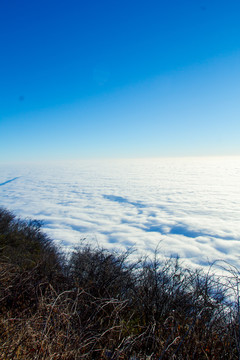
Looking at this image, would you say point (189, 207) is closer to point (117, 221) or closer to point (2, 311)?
A: point (117, 221)

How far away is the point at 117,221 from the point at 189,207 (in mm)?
17761

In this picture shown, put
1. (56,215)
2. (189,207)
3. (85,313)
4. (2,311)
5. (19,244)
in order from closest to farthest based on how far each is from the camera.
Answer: (85,313) < (2,311) < (19,244) < (56,215) < (189,207)

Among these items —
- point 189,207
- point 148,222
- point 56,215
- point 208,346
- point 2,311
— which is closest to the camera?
point 208,346

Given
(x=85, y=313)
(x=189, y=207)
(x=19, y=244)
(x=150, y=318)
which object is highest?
(x=85, y=313)

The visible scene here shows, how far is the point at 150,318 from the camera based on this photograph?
3.64 metres

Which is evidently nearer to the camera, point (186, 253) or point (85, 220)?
point (186, 253)

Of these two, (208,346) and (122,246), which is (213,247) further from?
(208,346)

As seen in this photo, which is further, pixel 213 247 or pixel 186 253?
pixel 213 247

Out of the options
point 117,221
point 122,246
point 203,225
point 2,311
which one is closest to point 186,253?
point 122,246

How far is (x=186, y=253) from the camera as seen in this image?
60.3ft

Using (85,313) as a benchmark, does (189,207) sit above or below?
below

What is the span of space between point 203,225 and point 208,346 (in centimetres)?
2897

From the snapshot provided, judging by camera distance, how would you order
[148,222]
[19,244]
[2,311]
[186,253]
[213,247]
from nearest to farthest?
[2,311] → [19,244] → [186,253] → [213,247] → [148,222]

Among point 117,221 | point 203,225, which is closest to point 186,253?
point 203,225
